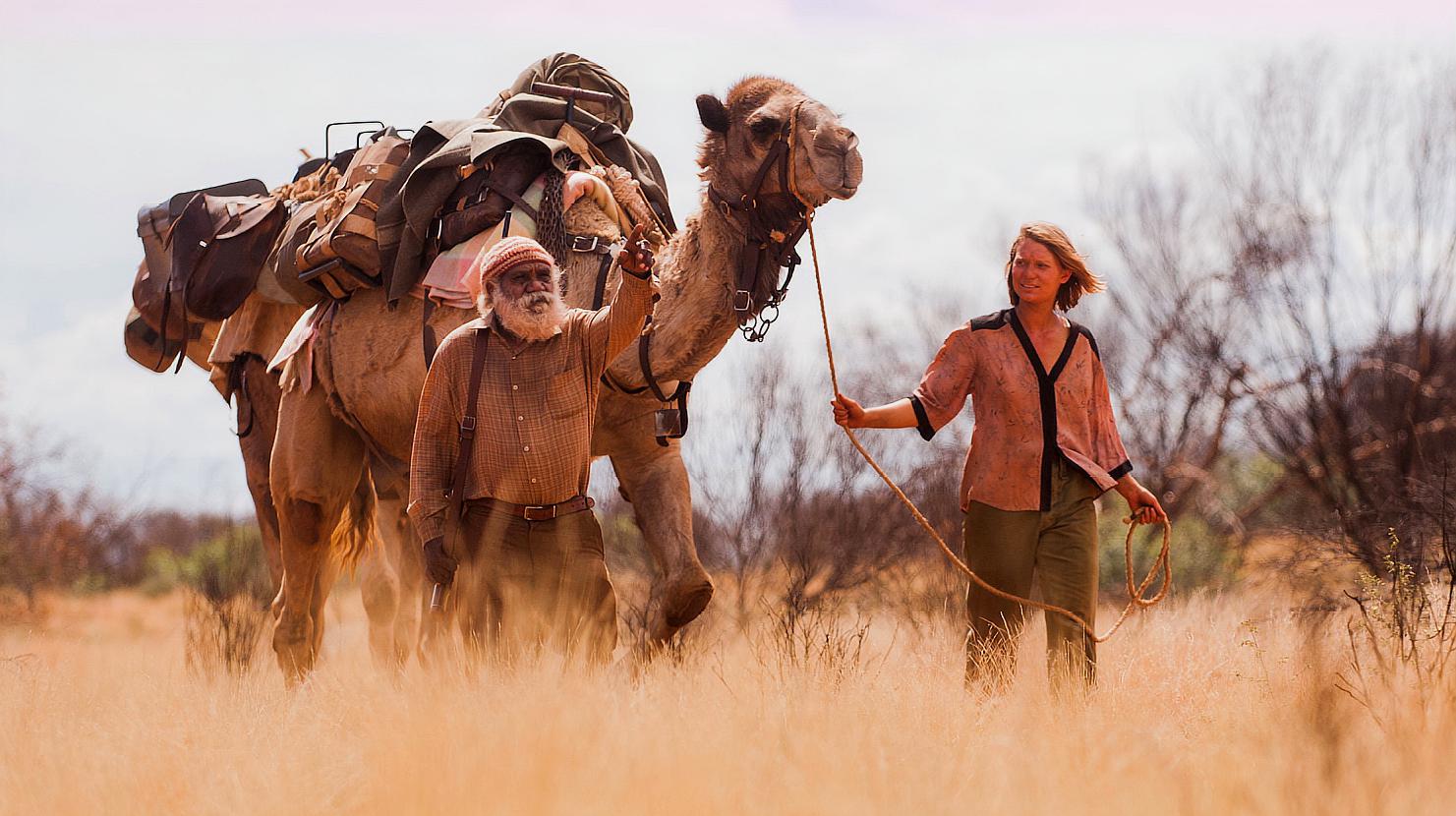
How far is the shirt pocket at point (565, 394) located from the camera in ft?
19.9

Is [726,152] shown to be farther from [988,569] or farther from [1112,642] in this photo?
[1112,642]

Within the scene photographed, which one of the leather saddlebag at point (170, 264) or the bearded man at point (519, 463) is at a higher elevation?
the leather saddlebag at point (170, 264)

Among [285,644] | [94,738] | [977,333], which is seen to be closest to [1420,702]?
[977,333]

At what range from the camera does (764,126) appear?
6668 millimetres

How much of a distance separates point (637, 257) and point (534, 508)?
1.06m

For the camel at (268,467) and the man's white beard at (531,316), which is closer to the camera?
the man's white beard at (531,316)

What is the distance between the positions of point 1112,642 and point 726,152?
134 inches

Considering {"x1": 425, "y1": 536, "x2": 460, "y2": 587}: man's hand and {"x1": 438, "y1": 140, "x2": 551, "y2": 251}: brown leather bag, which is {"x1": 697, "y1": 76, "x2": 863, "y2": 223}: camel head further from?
{"x1": 425, "y1": 536, "x2": 460, "y2": 587}: man's hand

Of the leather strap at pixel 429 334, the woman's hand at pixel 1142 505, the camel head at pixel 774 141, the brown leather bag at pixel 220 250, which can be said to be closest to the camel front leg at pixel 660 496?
the leather strap at pixel 429 334

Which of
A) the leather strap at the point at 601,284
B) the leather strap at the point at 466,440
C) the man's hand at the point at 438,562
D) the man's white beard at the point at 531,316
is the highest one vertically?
the leather strap at the point at 601,284

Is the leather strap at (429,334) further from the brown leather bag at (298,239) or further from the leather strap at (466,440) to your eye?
the leather strap at (466,440)

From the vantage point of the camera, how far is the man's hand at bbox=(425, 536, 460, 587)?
6.04m

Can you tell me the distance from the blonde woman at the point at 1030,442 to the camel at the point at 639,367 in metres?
0.83

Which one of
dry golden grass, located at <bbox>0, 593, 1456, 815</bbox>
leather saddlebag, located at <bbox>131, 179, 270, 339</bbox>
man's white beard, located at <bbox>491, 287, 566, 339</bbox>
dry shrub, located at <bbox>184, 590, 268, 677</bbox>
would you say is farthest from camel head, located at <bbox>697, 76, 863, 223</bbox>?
dry shrub, located at <bbox>184, 590, 268, 677</bbox>
